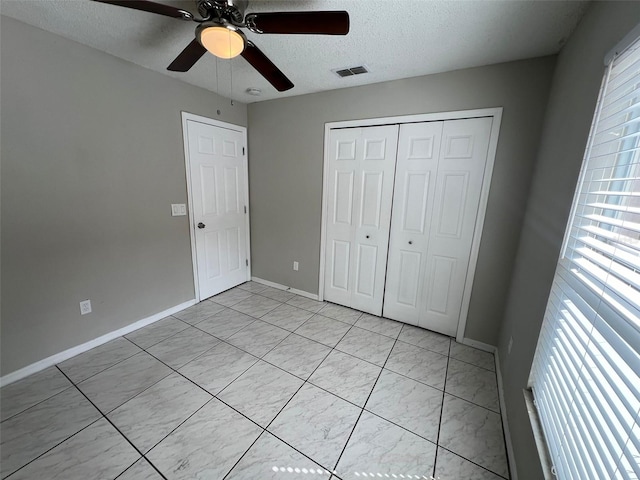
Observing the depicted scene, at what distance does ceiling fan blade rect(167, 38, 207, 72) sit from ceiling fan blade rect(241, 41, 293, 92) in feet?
0.84

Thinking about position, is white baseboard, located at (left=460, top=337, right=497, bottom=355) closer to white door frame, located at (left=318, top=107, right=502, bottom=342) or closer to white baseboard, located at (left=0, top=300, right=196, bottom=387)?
white door frame, located at (left=318, top=107, right=502, bottom=342)

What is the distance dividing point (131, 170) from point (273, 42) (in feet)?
5.46

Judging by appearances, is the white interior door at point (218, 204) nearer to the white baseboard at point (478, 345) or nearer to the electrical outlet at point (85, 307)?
the electrical outlet at point (85, 307)

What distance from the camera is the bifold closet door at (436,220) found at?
2.13 metres

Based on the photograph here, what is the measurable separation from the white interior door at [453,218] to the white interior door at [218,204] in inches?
94.0

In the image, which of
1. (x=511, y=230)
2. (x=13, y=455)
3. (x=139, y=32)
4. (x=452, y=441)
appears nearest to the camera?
(x=13, y=455)

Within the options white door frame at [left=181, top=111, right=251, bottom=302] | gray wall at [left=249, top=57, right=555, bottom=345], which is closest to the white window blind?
gray wall at [left=249, top=57, right=555, bottom=345]

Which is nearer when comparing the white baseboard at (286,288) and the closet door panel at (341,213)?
the closet door panel at (341,213)

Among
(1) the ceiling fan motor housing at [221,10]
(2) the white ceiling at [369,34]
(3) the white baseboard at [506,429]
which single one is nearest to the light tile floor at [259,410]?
(3) the white baseboard at [506,429]

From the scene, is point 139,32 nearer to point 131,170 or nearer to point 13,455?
point 131,170

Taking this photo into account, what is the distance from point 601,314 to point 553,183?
95cm

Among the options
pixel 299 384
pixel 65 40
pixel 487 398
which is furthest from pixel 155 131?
pixel 487 398

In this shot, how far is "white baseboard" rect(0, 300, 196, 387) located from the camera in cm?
177

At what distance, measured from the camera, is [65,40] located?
179cm
